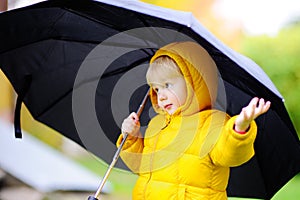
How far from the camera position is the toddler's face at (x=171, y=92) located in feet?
4.69

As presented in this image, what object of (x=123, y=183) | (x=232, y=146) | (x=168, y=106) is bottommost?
(x=232, y=146)

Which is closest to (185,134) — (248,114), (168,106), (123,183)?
(168,106)

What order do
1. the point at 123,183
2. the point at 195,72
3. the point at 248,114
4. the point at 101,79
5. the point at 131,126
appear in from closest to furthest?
the point at 248,114 → the point at 195,72 → the point at 131,126 → the point at 101,79 → the point at 123,183

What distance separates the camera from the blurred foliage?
9.11ft

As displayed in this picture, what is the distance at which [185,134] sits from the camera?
4.66 feet

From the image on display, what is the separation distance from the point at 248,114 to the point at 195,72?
218 millimetres

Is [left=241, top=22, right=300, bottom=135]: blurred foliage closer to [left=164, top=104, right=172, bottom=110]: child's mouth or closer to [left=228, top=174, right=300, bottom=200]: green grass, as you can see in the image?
[left=228, top=174, right=300, bottom=200]: green grass

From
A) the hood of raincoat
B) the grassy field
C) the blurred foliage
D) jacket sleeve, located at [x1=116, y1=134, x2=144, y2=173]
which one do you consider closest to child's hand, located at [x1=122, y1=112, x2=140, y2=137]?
jacket sleeve, located at [x1=116, y1=134, x2=144, y2=173]

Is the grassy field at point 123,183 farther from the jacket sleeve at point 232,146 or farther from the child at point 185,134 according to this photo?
the jacket sleeve at point 232,146

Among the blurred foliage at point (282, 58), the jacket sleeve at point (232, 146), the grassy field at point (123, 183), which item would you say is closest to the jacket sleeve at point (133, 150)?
the jacket sleeve at point (232, 146)

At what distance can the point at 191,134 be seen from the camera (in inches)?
55.6

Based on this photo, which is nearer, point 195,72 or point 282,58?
point 195,72

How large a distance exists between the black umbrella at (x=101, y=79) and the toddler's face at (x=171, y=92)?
0.10 meters

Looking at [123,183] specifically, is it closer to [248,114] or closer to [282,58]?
[282,58]
